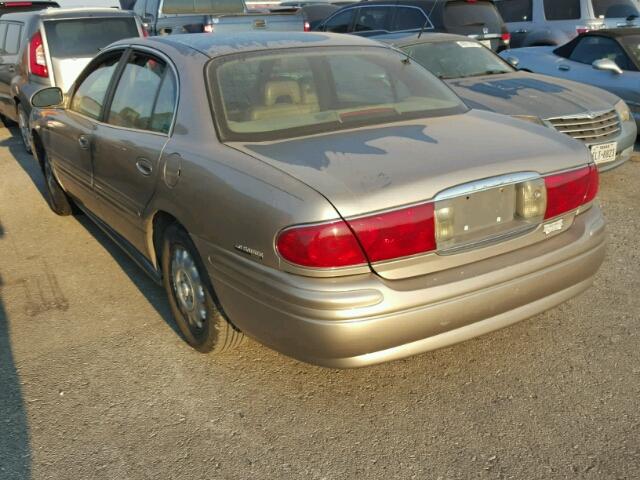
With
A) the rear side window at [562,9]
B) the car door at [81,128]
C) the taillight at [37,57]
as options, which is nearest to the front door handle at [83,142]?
the car door at [81,128]

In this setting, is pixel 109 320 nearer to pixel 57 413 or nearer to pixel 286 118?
pixel 57 413

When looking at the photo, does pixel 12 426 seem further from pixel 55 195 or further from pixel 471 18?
pixel 471 18

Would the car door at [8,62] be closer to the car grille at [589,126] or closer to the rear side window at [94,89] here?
the rear side window at [94,89]

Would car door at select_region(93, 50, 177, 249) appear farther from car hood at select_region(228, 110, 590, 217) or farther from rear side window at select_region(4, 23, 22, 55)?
rear side window at select_region(4, 23, 22, 55)

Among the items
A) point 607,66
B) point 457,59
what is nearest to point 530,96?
point 457,59

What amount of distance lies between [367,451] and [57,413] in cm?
138

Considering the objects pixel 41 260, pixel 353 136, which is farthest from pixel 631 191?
pixel 41 260

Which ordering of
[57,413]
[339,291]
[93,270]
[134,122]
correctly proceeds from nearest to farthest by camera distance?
[339,291] < [57,413] < [134,122] < [93,270]

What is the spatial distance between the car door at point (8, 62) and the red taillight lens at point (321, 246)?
24.0 ft

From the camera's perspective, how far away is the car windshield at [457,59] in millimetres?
6594

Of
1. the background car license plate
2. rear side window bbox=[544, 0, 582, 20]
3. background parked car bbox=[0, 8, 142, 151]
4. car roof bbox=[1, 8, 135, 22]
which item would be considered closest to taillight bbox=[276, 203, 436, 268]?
the background car license plate

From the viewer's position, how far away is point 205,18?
10.6 m

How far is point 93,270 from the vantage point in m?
4.41

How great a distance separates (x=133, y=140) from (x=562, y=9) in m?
Answer: 9.81
